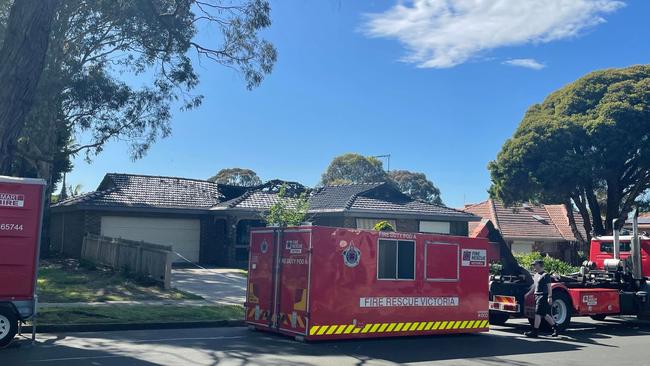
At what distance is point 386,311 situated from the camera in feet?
41.8

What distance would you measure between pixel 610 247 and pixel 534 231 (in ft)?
90.7

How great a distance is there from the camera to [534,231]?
45.5 metres

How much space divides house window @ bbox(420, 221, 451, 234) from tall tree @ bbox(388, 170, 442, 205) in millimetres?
44978

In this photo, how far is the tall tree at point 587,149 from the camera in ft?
104

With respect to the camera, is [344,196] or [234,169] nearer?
[344,196]

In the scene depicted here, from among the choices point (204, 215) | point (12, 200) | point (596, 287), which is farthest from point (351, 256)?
point (204, 215)

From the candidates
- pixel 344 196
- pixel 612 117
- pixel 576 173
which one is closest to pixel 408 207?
pixel 344 196

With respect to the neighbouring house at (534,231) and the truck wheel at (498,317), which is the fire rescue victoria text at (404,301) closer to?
the truck wheel at (498,317)

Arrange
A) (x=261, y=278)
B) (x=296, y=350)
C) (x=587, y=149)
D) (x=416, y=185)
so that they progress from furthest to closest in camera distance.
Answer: (x=416, y=185)
(x=587, y=149)
(x=261, y=278)
(x=296, y=350)

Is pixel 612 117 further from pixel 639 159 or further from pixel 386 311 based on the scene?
pixel 386 311

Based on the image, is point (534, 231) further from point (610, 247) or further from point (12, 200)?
point (12, 200)

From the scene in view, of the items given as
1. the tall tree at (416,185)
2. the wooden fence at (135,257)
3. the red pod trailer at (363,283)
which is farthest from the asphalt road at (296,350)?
the tall tree at (416,185)

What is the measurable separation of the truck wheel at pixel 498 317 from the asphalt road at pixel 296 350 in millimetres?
1470

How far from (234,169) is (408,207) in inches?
1731
